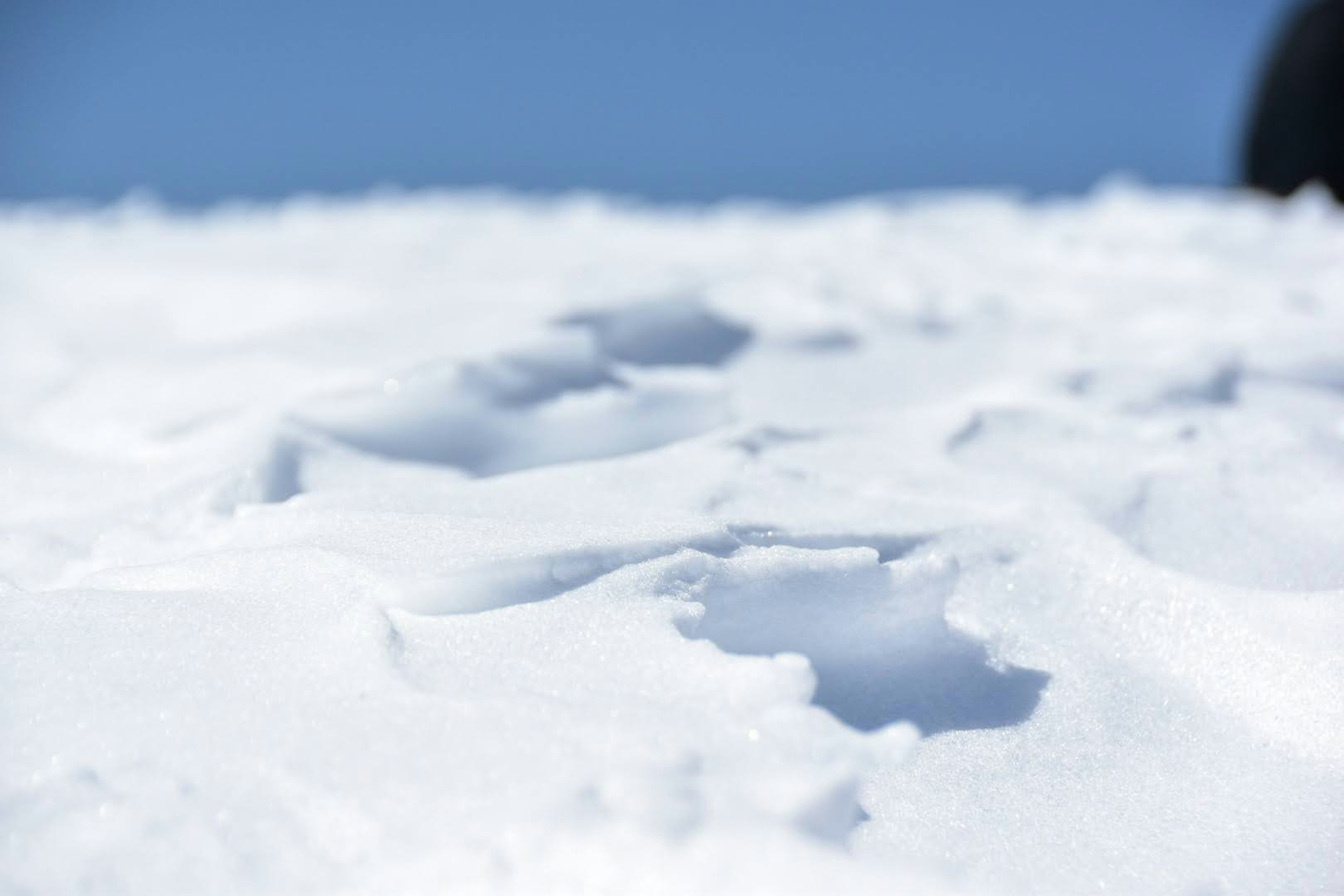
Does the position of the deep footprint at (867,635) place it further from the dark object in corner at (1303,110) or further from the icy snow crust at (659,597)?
the dark object in corner at (1303,110)

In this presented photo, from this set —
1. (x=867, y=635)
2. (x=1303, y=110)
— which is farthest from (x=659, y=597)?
(x=1303, y=110)

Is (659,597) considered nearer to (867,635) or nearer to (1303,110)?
(867,635)

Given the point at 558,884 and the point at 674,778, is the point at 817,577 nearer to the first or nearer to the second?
the point at 674,778

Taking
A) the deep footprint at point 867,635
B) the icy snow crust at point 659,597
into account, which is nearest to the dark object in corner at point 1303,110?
the icy snow crust at point 659,597

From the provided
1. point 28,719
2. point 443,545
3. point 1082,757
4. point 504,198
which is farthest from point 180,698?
point 504,198

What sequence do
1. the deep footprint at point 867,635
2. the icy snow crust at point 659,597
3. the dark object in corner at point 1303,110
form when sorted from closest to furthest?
the icy snow crust at point 659,597, the deep footprint at point 867,635, the dark object in corner at point 1303,110

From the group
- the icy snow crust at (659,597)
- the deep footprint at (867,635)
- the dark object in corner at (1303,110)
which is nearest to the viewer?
the icy snow crust at (659,597)
